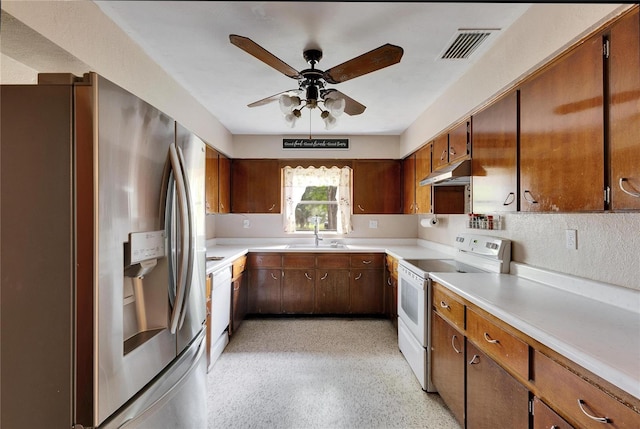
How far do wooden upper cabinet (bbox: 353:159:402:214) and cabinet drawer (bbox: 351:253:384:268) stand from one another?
65cm

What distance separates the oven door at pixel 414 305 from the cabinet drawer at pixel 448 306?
10cm

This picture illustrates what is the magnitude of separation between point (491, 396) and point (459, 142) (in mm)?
1686

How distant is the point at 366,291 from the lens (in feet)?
11.4

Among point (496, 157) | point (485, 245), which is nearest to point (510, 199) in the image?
point (496, 157)

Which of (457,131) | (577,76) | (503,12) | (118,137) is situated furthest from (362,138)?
(118,137)

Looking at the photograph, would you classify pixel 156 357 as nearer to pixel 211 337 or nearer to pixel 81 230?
pixel 81 230

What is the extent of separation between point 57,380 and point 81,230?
43 centimetres

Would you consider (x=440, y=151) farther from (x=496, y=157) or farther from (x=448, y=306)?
(x=448, y=306)

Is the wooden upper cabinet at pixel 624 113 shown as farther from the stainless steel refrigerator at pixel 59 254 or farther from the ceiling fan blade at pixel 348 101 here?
the stainless steel refrigerator at pixel 59 254

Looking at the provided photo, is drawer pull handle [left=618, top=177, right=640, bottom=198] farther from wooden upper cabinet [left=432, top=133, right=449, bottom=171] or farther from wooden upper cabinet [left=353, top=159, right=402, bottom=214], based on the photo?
wooden upper cabinet [left=353, top=159, right=402, bottom=214]

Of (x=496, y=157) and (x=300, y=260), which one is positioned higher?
(x=496, y=157)

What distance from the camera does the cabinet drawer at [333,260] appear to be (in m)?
3.46

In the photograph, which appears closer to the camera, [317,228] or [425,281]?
[425,281]

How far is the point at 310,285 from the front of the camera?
3.47 m
